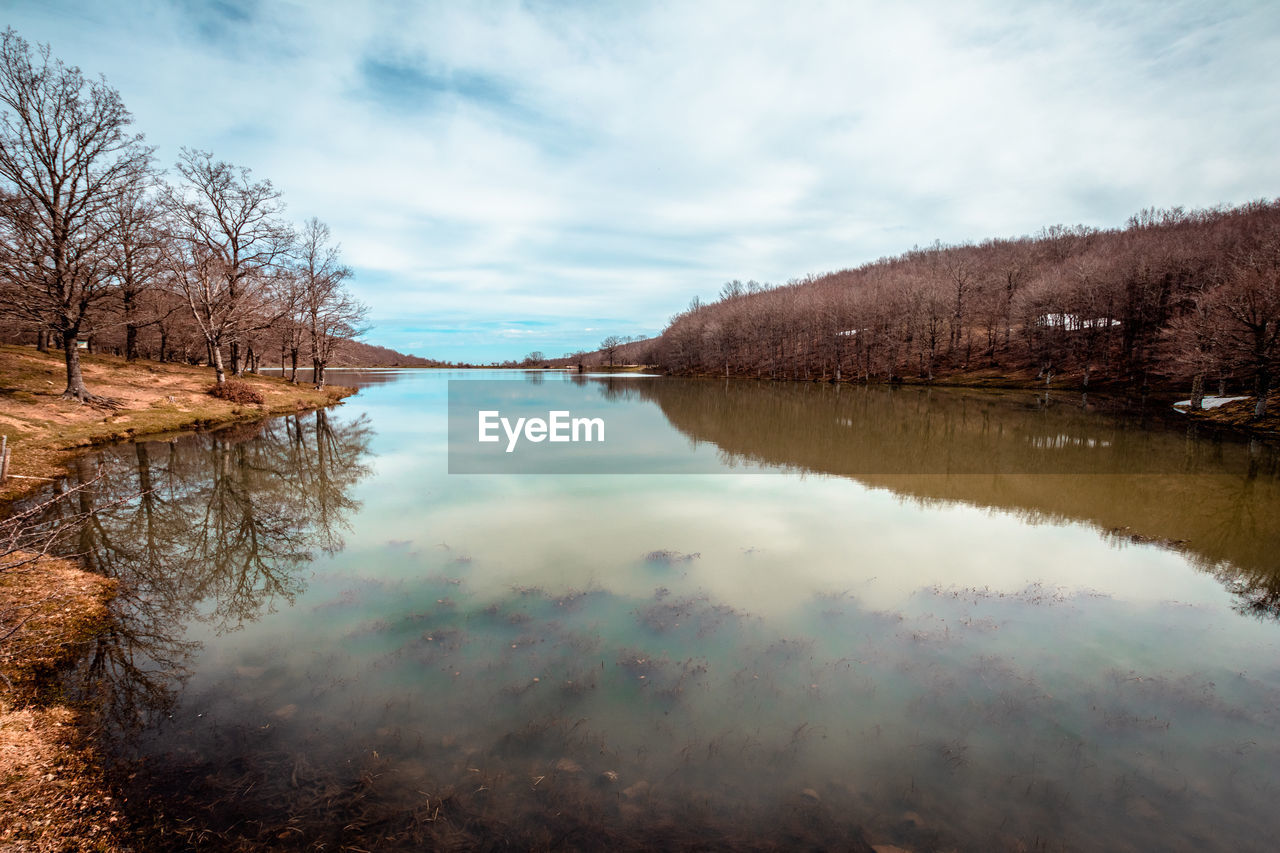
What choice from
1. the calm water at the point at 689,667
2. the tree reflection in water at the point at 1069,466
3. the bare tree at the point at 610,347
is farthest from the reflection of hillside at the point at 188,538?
the bare tree at the point at 610,347

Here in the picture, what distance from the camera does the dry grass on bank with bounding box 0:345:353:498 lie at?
17.0 m

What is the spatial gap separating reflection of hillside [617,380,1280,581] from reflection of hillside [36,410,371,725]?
1494 centimetres

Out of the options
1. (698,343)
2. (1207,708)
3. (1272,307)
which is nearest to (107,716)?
(1207,708)

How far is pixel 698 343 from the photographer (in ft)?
391

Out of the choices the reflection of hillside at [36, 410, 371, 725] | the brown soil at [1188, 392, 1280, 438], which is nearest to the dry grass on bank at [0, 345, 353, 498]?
the reflection of hillside at [36, 410, 371, 725]

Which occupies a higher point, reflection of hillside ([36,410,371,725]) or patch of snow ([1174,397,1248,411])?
patch of snow ([1174,397,1248,411])

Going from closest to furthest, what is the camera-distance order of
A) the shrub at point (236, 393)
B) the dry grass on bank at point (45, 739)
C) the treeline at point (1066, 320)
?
the dry grass on bank at point (45, 739)
the shrub at point (236, 393)
the treeline at point (1066, 320)

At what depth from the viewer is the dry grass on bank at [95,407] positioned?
17.0 meters

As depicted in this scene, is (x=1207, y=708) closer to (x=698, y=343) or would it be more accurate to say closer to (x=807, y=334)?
(x=807, y=334)

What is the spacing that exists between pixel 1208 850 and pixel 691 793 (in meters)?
4.19

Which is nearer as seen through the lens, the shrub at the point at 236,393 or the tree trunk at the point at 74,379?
the tree trunk at the point at 74,379

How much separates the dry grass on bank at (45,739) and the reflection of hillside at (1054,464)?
55.0 ft

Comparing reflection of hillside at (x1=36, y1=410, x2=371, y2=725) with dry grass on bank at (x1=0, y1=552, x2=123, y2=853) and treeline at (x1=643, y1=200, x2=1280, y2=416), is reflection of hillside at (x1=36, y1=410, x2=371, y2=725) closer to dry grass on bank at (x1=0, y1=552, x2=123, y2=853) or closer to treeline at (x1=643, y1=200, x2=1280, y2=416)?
dry grass on bank at (x1=0, y1=552, x2=123, y2=853)

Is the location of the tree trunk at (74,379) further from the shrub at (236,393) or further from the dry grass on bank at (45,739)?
the dry grass on bank at (45,739)
